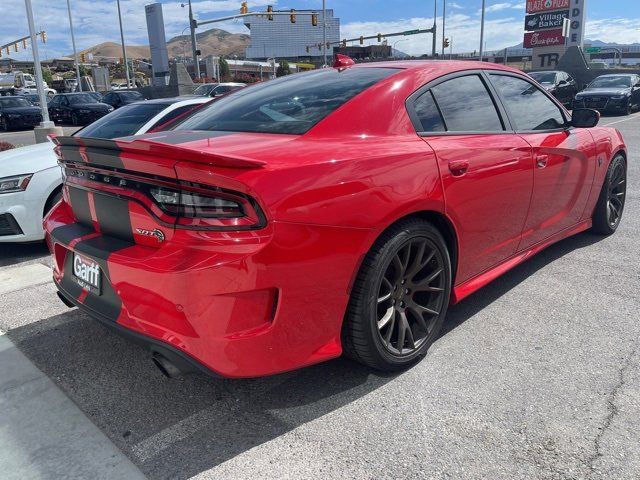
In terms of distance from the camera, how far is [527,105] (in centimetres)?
374

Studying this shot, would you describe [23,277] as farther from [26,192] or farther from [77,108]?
[77,108]

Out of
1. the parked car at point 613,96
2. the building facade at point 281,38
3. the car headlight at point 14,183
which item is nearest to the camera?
the car headlight at point 14,183

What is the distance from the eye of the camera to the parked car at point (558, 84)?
64.6 ft

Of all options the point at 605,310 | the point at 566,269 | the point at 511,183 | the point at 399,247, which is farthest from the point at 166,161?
the point at 566,269

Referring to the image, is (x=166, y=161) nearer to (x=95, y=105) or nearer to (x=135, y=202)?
(x=135, y=202)

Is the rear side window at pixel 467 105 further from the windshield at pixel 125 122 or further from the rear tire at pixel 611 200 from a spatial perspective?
the windshield at pixel 125 122

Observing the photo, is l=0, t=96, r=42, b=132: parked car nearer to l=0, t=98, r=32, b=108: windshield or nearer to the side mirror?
l=0, t=98, r=32, b=108: windshield

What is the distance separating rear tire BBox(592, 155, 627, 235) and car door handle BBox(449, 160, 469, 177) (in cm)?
245

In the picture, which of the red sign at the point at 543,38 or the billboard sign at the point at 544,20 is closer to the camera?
the red sign at the point at 543,38

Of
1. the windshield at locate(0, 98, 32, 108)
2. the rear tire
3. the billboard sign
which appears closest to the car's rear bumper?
the rear tire

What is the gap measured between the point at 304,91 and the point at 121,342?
180 centimetres

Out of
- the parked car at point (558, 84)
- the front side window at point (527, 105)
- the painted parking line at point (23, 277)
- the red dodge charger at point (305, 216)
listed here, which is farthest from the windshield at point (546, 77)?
the painted parking line at point (23, 277)

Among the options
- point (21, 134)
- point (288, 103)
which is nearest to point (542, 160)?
point (288, 103)

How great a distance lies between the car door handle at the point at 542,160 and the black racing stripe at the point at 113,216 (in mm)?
2535
